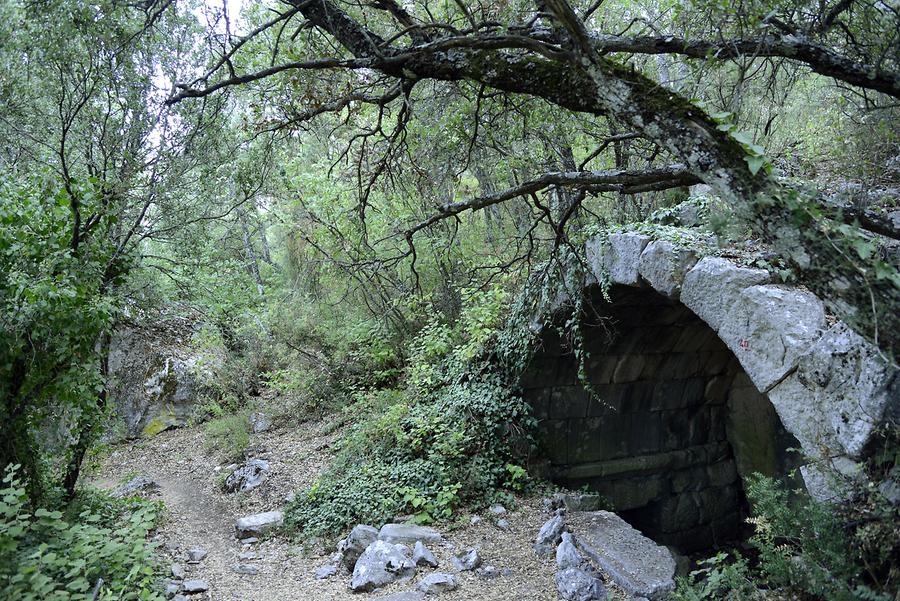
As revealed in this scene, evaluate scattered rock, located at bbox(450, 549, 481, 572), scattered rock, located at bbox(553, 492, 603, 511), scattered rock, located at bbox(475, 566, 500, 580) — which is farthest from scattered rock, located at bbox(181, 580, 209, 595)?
scattered rock, located at bbox(553, 492, 603, 511)

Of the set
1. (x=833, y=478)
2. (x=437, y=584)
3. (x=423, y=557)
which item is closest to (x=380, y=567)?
(x=423, y=557)

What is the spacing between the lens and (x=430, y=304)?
29.3 ft

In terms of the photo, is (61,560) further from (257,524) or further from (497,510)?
(497,510)

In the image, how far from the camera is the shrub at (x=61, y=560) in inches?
126

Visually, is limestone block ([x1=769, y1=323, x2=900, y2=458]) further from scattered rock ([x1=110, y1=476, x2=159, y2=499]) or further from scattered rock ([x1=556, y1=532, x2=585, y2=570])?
scattered rock ([x1=110, y1=476, x2=159, y2=499])

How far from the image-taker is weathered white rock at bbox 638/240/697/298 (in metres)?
4.87

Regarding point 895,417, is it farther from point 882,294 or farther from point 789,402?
point 882,294

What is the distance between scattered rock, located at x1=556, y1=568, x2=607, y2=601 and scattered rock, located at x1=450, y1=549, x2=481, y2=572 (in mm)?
676

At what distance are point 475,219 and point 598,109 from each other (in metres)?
6.85

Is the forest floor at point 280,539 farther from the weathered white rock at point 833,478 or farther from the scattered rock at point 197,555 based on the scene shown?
the weathered white rock at point 833,478

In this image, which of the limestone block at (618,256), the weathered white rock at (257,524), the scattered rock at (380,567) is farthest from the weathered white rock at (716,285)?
the weathered white rock at (257,524)

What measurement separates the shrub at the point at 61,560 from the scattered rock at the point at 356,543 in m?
1.49

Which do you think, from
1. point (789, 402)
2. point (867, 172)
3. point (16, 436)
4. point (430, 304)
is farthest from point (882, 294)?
point (430, 304)

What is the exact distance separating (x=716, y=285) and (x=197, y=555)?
500 cm
